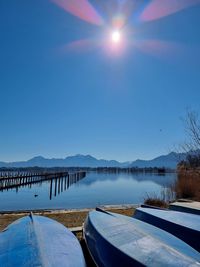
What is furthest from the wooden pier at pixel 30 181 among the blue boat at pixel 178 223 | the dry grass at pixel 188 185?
the blue boat at pixel 178 223

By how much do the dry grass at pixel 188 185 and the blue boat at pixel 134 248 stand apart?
7900 millimetres

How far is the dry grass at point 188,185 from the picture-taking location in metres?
11.1

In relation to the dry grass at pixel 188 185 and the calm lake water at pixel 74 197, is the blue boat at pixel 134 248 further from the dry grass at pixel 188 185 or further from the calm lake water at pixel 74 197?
the calm lake water at pixel 74 197

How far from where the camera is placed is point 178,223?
159 inches

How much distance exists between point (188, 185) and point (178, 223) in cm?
783

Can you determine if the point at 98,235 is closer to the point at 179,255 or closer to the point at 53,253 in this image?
the point at 53,253

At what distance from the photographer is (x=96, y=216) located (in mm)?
4785

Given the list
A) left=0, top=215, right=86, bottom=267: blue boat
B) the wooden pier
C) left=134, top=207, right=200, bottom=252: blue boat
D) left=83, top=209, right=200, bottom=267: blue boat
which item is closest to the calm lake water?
the wooden pier

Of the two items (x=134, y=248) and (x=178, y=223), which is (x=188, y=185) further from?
(x=134, y=248)

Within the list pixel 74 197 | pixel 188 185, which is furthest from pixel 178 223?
pixel 74 197

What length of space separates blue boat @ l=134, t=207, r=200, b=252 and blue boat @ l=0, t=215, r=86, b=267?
1.53 meters

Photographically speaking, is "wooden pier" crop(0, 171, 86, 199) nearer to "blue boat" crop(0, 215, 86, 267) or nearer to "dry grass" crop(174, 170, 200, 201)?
"dry grass" crop(174, 170, 200, 201)

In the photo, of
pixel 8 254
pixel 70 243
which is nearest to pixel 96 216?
pixel 70 243

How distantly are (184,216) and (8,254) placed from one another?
3024 millimetres
